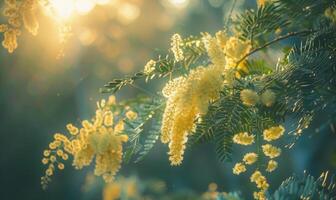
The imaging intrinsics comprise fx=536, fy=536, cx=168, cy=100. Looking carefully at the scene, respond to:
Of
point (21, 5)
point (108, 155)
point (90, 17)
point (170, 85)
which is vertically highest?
point (90, 17)

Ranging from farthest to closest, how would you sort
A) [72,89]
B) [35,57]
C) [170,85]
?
[72,89]
[35,57]
[170,85]

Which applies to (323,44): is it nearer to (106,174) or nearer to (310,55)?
(310,55)

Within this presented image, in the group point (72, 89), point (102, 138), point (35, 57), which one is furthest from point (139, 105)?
point (72, 89)

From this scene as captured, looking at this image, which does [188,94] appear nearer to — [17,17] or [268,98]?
[268,98]

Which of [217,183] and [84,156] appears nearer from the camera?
[84,156]

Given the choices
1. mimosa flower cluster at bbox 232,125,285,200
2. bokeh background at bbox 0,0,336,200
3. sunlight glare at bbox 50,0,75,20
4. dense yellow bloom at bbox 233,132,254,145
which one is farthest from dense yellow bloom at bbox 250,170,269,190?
bokeh background at bbox 0,0,336,200

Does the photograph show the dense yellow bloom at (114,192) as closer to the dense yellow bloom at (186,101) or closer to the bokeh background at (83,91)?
the bokeh background at (83,91)

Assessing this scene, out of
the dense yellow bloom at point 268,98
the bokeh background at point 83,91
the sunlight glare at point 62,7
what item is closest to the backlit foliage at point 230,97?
the dense yellow bloom at point 268,98
